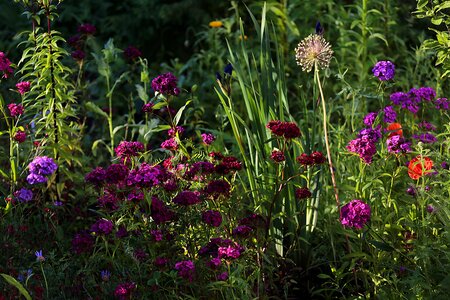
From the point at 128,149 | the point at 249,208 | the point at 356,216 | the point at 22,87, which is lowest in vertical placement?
the point at 249,208

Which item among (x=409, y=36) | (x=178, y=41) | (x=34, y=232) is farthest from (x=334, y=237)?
(x=178, y=41)

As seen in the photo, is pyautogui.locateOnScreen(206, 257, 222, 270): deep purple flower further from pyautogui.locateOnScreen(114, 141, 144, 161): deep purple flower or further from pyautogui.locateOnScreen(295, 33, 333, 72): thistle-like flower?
pyautogui.locateOnScreen(295, 33, 333, 72): thistle-like flower

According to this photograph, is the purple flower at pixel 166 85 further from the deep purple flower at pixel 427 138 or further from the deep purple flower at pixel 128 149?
the deep purple flower at pixel 427 138

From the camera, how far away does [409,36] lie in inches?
265

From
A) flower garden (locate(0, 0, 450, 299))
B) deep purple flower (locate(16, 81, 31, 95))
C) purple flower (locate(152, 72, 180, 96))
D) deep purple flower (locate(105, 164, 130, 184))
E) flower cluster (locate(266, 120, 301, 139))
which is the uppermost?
purple flower (locate(152, 72, 180, 96))

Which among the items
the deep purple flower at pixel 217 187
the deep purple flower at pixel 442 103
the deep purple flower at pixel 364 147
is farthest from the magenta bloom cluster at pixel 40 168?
the deep purple flower at pixel 442 103

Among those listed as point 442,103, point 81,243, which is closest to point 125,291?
point 81,243

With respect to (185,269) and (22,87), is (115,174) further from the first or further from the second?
(22,87)

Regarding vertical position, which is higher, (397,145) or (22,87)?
(22,87)

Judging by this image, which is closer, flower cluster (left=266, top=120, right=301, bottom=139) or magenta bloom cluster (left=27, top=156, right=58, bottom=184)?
flower cluster (left=266, top=120, right=301, bottom=139)

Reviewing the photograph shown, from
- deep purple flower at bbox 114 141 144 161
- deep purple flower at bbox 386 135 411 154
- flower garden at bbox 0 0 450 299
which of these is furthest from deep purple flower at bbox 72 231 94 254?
deep purple flower at bbox 386 135 411 154

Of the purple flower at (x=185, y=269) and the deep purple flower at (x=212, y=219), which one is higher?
the deep purple flower at (x=212, y=219)

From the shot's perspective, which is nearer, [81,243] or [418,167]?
[81,243]

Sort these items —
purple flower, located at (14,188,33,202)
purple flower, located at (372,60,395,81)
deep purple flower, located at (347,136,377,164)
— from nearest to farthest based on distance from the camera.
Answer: deep purple flower, located at (347,136,377,164)
purple flower, located at (372,60,395,81)
purple flower, located at (14,188,33,202)
